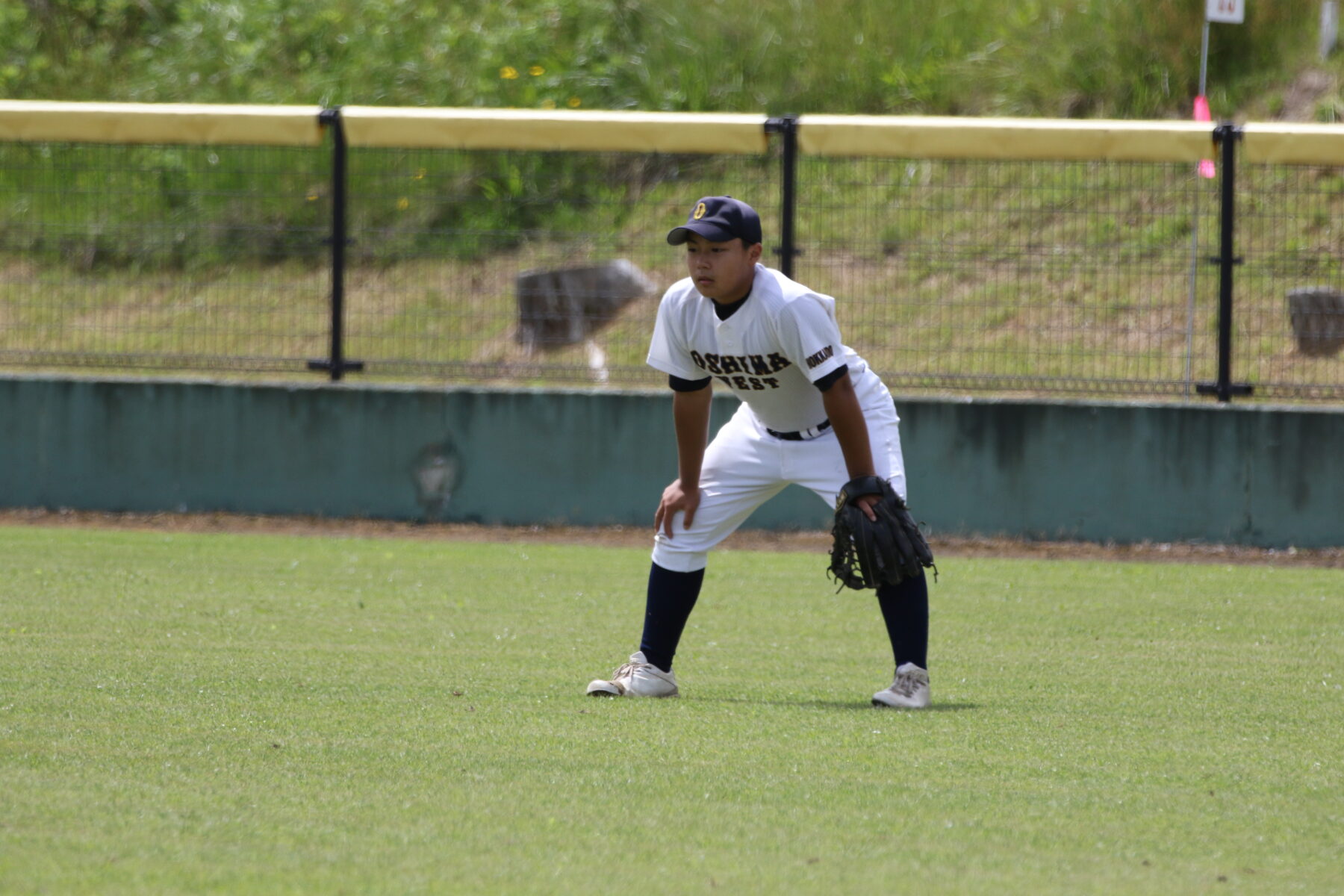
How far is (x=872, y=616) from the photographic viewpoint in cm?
771

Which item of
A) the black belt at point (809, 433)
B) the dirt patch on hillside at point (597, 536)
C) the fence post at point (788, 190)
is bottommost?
the dirt patch on hillside at point (597, 536)

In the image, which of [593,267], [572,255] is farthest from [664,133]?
[572,255]

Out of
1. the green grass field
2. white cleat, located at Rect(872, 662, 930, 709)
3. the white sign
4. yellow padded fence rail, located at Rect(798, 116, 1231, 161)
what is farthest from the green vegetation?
white cleat, located at Rect(872, 662, 930, 709)

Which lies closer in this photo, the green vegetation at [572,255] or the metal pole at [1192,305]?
the metal pole at [1192,305]

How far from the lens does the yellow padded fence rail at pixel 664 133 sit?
1012 centimetres

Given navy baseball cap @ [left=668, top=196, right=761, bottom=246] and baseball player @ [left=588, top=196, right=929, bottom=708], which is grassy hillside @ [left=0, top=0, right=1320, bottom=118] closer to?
baseball player @ [left=588, top=196, right=929, bottom=708]

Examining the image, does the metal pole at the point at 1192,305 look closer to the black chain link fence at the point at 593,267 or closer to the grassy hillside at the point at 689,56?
the black chain link fence at the point at 593,267

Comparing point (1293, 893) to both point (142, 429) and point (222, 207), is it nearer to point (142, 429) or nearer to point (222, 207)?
point (142, 429)

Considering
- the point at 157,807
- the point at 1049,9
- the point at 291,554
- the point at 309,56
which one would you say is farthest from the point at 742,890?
the point at 309,56

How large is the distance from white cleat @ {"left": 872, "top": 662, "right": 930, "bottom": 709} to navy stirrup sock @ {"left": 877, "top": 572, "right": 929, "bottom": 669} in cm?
5

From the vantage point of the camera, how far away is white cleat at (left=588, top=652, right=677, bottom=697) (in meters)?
5.44

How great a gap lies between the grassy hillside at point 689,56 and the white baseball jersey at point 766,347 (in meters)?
11.9

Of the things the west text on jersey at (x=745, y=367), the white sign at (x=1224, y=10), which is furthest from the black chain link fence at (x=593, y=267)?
the west text on jersey at (x=745, y=367)

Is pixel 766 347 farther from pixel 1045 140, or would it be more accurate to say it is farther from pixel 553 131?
pixel 553 131
